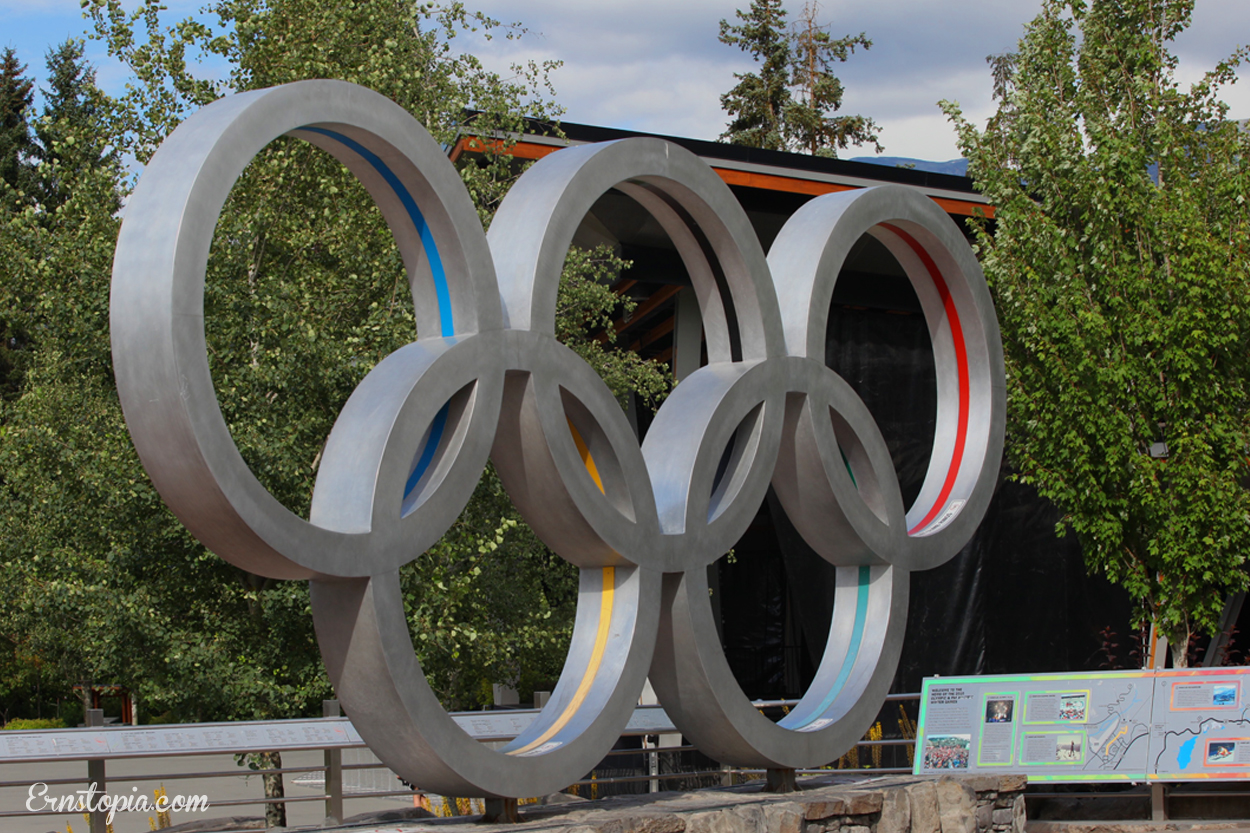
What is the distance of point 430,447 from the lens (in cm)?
568

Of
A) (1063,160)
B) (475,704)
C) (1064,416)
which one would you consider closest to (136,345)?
(1064,416)

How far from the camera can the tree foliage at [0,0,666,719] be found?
382 inches

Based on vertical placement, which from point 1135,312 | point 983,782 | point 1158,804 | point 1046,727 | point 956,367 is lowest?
point 1158,804

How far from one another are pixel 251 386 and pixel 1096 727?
21.6 feet

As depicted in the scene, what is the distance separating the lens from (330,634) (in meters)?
5.29

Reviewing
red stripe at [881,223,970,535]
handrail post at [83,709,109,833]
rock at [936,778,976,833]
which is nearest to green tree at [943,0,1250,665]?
red stripe at [881,223,970,535]

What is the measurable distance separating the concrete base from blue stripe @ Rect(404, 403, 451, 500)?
1.53 metres

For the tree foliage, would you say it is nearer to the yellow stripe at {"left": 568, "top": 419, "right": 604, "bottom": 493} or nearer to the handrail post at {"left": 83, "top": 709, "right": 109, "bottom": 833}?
the handrail post at {"left": 83, "top": 709, "right": 109, "bottom": 833}

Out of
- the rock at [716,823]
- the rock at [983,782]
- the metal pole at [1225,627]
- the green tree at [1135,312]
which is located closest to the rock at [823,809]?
the rock at [716,823]

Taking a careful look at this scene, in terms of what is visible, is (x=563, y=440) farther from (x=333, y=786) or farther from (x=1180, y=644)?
(x=1180, y=644)

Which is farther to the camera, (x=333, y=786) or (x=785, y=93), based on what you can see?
(x=785, y=93)

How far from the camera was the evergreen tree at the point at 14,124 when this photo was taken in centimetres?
3297

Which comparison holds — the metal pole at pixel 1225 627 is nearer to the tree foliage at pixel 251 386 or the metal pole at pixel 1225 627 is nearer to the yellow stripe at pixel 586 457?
the tree foliage at pixel 251 386

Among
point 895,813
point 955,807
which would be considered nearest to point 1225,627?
point 955,807
